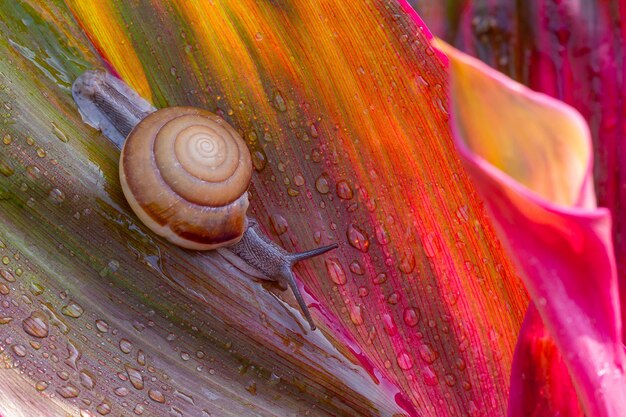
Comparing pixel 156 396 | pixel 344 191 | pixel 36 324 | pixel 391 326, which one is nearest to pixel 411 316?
pixel 391 326

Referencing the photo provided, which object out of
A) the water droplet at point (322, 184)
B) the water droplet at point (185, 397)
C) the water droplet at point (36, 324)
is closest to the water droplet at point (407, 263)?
the water droplet at point (322, 184)

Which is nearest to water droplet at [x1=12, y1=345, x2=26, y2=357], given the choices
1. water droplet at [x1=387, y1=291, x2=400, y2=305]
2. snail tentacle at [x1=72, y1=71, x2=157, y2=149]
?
snail tentacle at [x1=72, y1=71, x2=157, y2=149]

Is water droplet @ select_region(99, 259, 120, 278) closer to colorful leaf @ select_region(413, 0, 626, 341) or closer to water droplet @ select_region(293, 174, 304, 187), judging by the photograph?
water droplet @ select_region(293, 174, 304, 187)

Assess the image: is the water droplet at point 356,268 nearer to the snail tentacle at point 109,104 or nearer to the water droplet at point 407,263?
the water droplet at point 407,263

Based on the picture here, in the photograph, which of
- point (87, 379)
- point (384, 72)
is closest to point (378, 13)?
point (384, 72)

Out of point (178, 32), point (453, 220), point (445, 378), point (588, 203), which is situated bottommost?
point (445, 378)

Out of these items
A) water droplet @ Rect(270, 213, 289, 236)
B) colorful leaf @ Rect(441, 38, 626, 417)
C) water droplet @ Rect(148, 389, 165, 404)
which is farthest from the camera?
water droplet @ Rect(270, 213, 289, 236)

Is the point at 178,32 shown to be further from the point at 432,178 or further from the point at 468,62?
the point at 468,62
